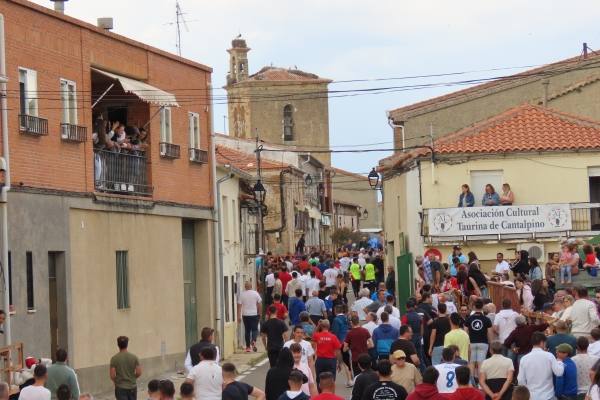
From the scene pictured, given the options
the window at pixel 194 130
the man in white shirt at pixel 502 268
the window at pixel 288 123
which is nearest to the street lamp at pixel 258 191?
the window at pixel 194 130

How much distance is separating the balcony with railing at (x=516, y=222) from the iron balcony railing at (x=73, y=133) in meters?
15.9

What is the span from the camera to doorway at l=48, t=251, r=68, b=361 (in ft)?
92.9

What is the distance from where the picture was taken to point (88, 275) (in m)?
29.8

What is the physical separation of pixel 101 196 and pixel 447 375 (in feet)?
45.4

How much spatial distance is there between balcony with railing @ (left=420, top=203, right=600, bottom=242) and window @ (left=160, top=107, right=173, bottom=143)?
1058 centimetres

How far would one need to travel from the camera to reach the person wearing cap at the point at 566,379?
19.0m

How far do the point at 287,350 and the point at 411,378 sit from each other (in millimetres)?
1582

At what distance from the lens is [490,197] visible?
43.8 meters

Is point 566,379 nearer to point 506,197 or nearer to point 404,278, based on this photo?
point 506,197

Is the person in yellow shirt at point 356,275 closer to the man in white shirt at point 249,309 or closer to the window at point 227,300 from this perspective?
the window at point 227,300

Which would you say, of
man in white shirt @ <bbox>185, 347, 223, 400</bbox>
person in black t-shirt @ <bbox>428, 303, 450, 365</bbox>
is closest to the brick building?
person in black t-shirt @ <bbox>428, 303, 450, 365</bbox>

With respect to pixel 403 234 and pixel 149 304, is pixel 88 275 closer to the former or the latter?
pixel 149 304

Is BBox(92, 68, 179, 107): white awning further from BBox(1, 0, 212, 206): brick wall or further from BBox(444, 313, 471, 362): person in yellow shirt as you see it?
BBox(444, 313, 471, 362): person in yellow shirt

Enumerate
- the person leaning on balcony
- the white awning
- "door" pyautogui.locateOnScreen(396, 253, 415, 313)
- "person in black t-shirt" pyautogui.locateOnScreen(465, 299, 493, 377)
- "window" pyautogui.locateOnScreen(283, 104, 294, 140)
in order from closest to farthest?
1. "person in black t-shirt" pyautogui.locateOnScreen(465, 299, 493, 377)
2. the white awning
3. the person leaning on balcony
4. "door" pyautogui.locateOnScreen(396, 253, 415, 313)
5. "window" pyautogui.locateOnScreen(283, 104, 294, 140)
